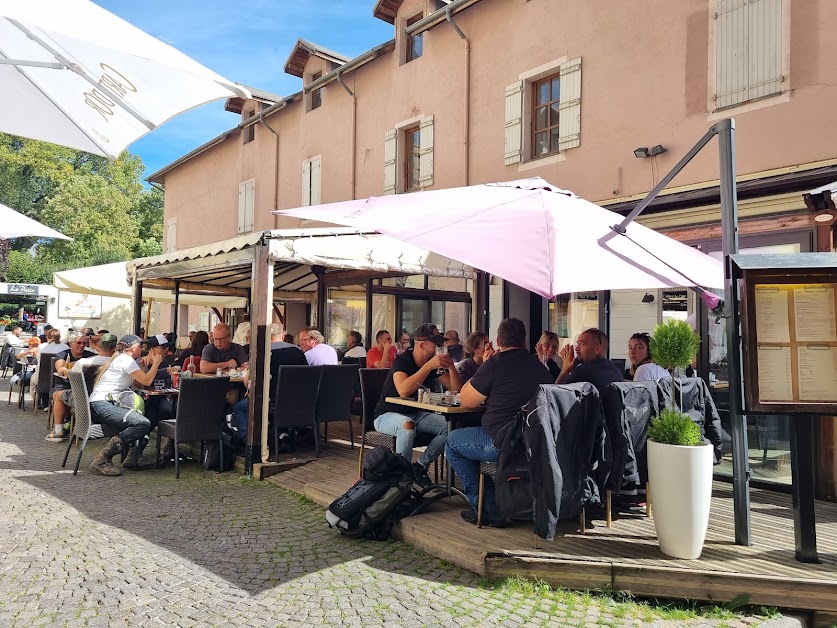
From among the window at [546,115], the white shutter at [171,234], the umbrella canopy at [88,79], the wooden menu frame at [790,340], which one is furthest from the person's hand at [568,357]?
the white shutter at [171,234]

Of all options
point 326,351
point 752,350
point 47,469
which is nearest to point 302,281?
point 326,351

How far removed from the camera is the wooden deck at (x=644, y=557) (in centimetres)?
357

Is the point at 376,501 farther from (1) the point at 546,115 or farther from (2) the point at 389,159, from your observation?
(2) the point at 389,159

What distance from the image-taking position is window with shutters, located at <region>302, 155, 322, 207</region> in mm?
13977

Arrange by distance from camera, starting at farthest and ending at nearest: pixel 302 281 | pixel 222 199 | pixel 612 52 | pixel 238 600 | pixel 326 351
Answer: pixel 222 199, pixel 302 281, pixel 612 52, pixel 326 351, pixel 238 600

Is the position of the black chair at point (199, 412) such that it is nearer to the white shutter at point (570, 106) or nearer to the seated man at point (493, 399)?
the seated man at point (493, 399)

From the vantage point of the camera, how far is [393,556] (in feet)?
14.4

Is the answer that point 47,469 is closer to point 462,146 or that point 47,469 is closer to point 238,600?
point 238,600

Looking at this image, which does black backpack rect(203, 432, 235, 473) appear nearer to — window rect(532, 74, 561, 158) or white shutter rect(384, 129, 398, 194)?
window rect(532, 74, 561, 158)

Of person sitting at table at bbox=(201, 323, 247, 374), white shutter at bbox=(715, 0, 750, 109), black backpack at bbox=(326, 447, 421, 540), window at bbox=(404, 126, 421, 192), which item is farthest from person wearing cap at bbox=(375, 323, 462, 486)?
window at bbox=(404, 126, 421, 192)

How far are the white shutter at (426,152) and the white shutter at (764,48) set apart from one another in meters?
5.32

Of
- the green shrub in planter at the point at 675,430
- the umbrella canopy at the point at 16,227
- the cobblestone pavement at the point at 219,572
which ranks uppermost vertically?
the umbrella canopy at the point at 16,227

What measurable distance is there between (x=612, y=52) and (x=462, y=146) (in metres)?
2.87

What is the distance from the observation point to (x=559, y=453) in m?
4.01
